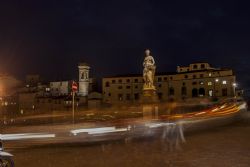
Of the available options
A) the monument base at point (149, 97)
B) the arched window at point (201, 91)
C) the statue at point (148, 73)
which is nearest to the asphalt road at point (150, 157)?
the monument base at point (149, 97)

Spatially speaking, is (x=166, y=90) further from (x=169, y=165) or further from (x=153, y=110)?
(x=169, y=165)

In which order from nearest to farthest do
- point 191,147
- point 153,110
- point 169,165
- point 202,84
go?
point 169,165 → point 191,147 → point 153,110 → point 202,84

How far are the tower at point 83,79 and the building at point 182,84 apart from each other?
767cm

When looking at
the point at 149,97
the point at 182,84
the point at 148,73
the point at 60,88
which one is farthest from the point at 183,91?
the point at 149,97

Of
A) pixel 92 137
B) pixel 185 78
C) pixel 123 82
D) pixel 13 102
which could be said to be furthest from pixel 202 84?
pixel 92 137

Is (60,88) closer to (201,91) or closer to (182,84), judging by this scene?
(182,84)

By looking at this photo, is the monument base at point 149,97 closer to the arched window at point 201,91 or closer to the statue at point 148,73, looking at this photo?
the statue at point 148,73

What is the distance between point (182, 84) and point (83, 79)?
3343 cm

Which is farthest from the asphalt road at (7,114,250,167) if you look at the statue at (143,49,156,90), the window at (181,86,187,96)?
the window at (181,86,187,96)

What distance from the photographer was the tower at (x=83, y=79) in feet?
353

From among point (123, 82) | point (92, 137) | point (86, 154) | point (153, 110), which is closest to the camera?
point (86, 154)

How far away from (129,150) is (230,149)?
3903mm

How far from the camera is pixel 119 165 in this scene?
388 inches

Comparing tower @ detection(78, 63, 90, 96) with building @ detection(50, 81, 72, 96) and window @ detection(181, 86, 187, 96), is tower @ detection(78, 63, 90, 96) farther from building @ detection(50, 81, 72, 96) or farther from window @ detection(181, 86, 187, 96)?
window @ detection(181, 86, 187, 96)
